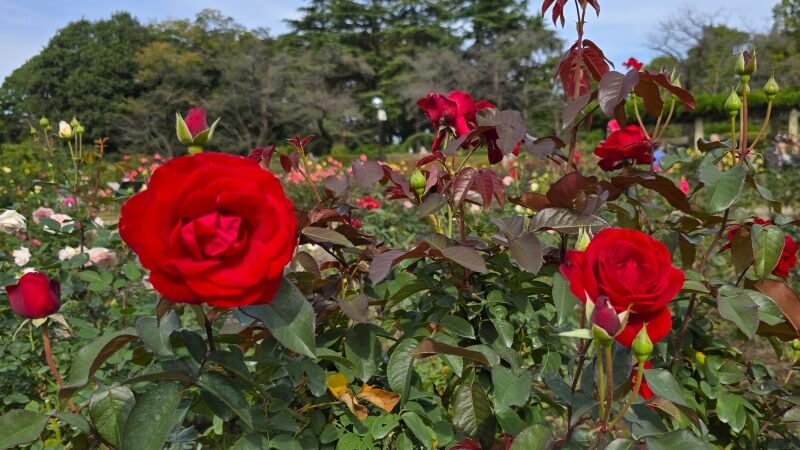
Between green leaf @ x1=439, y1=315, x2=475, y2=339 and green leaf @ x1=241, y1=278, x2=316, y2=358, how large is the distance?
0.29 metres

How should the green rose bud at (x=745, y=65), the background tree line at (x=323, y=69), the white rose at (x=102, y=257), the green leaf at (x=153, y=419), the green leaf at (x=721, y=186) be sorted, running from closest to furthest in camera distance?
the green leaf at (x=153, y=419) < the green leaf at (x=721, y=186) < the green rose bud at (x=745, y=65) < the white rose at (x=102, y=257) < the background tree line at (x=323, y=69)

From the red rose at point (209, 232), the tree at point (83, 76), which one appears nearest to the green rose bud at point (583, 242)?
the red rose at point (209, 232)

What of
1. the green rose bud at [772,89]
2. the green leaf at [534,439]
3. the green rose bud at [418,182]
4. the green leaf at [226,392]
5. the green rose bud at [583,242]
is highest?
the green rose bud at [772,89]

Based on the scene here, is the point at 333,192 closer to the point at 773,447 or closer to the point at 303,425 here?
the point at 303,425

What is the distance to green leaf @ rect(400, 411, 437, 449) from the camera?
845mm

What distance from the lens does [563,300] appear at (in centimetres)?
75

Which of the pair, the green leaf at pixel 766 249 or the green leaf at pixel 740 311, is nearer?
the green leaf at pixel 740 311

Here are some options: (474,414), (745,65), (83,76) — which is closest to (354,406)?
(474,414)

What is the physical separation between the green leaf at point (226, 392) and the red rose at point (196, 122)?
0.25 metres

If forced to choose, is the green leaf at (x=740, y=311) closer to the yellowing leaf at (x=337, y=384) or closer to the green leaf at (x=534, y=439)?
the green leaf at (x=534, y=439)

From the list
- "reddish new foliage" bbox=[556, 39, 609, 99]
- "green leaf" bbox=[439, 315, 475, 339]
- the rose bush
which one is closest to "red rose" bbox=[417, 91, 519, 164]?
the rose bush

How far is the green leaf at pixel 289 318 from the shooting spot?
600 mm

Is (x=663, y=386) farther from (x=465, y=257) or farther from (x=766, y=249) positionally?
(x=766, y=249)

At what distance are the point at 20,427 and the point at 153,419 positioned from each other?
0.17 meters
